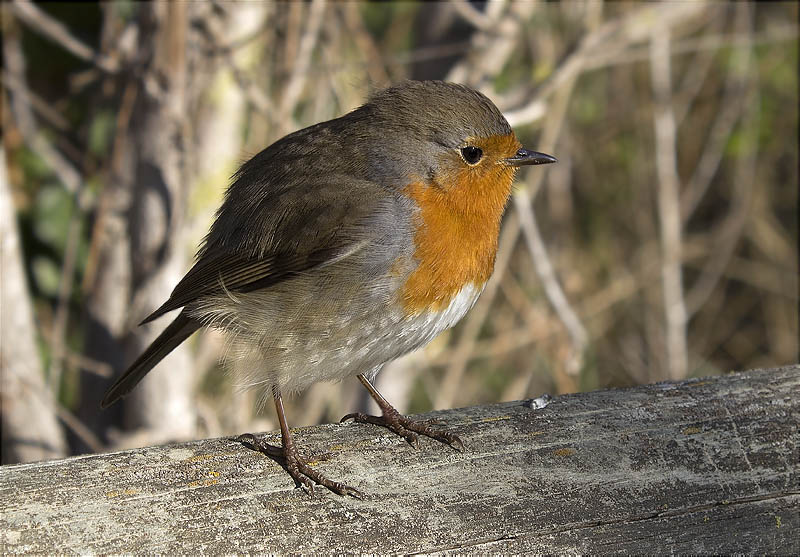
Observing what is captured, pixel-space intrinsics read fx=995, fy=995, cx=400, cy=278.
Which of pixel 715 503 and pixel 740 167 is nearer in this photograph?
pixel 715 503

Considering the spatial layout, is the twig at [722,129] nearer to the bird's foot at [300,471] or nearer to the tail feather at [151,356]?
the tail feather at [151,356]

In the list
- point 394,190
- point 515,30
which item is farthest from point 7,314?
point 515,30

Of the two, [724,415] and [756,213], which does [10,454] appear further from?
[756,213]

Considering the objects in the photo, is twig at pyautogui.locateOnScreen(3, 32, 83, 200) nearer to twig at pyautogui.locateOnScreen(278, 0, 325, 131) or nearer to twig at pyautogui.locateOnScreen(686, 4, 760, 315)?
twig at pyautogui.locateOnScreen(278, 0, 325, 131)

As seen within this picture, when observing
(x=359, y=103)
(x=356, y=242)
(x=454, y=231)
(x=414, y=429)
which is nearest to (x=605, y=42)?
(x=359, y=103)

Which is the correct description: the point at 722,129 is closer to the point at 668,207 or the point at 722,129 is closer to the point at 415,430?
the point at 668,207

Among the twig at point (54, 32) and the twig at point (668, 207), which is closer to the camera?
the twig at point (54, 32)

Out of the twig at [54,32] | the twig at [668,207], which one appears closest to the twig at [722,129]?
the twig at [668,207]
